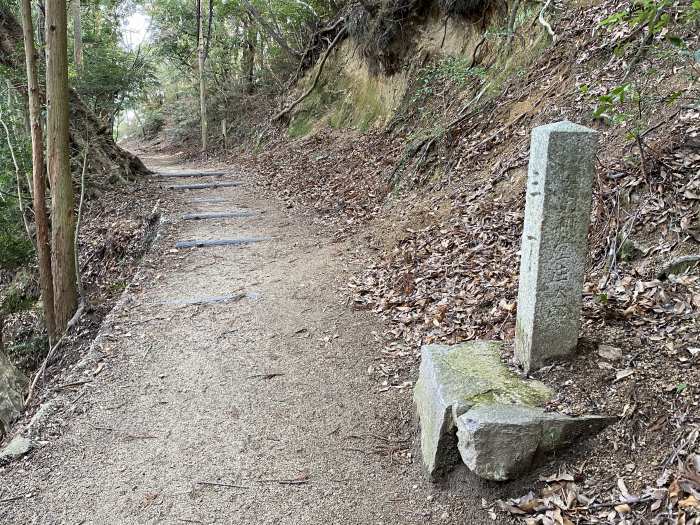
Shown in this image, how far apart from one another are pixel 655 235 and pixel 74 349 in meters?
6.62

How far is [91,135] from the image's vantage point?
13.0m

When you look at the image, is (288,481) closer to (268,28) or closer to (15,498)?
(15,498)

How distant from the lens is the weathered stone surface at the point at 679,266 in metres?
3.80

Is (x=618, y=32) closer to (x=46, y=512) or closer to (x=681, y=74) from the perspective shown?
(x=681, y=74)

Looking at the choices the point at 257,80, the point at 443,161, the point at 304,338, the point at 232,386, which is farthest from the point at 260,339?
the point at 257,80

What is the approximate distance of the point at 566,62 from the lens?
293 inches

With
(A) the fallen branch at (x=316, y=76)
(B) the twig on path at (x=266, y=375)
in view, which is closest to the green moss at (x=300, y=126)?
(A) the fallen branch at (x=316, y=76)

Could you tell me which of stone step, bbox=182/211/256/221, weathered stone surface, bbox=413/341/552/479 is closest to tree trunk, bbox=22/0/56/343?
stone step, bbox=182/211/256/221

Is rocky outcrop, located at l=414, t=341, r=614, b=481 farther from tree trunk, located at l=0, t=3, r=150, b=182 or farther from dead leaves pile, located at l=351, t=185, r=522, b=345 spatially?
tree trunk, located at l=0, t=3, r=150, b=182

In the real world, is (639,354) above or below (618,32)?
below

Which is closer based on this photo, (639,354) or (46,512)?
(639,354)

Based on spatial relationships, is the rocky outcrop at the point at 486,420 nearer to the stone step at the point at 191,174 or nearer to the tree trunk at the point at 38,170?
the tree trunk at the point at 38,170

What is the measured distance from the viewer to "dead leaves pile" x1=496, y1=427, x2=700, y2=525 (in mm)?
2465

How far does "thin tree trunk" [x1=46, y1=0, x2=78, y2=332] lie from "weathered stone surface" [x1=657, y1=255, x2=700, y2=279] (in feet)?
24.1
